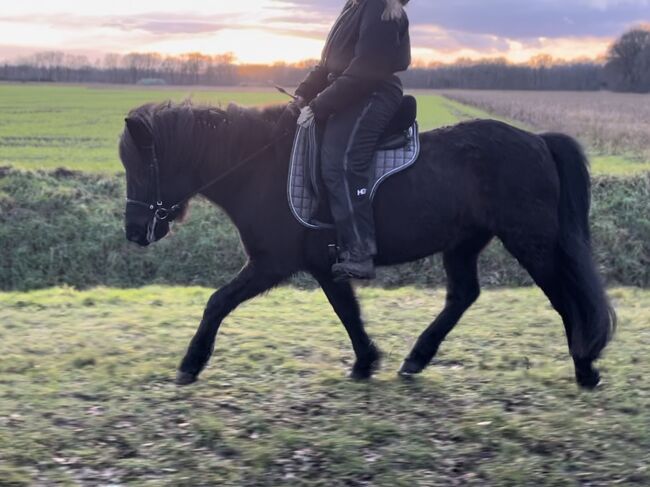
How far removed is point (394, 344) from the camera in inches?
283

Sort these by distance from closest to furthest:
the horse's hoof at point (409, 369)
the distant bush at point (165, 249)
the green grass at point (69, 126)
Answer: the horse's hoof at point (409, 369), the distant bush at point (165, 249), the green grass at point (69, 126)

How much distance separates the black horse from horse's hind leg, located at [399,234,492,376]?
411 mm

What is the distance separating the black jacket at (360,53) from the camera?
17.3 feet

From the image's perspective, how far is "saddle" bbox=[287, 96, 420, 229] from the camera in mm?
5504

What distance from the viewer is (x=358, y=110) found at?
5.44 metres

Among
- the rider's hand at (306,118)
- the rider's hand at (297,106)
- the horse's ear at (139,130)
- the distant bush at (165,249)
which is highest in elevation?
the rider's hand at (297,106)

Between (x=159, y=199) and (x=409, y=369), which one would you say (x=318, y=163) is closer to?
(x=159, y=199)

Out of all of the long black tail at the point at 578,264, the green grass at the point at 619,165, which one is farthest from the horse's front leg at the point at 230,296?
the green grass at the point at 619,165

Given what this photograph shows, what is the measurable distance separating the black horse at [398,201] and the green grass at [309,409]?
534mm

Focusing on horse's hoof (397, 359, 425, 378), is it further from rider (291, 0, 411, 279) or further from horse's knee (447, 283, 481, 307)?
rider (291, 0, 411, 279)

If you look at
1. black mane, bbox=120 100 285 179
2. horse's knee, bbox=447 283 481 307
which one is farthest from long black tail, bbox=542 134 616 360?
black mane, bbox=120 100 285 179

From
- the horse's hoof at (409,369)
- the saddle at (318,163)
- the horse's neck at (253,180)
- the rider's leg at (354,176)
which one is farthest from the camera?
the horse's hoof at (409,369)

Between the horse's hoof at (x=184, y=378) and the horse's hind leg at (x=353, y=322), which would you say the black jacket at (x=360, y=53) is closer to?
the horse's hind leg at (x=353, y=322)

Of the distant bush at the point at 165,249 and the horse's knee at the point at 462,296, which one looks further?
the distant bush at the point at 165,249
